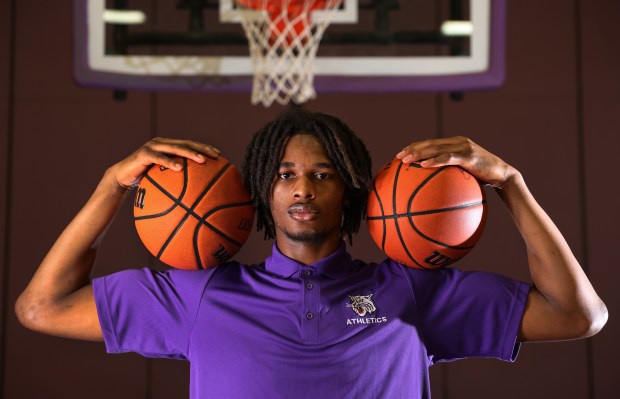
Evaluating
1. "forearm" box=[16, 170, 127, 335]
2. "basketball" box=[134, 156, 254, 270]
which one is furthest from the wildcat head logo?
"forearm" box=[16, 170, 127, 335]

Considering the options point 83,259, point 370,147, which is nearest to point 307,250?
point 83,259

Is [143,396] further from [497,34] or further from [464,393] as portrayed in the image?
[497,34]

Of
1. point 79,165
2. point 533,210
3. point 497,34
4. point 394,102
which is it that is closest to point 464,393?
point 394,102

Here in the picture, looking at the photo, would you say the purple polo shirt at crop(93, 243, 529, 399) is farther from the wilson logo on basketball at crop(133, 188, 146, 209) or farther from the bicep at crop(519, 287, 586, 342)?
the wilson logo on basketball at crop(133, 188, 146, 209)

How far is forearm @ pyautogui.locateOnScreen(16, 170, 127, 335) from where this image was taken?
168 cm

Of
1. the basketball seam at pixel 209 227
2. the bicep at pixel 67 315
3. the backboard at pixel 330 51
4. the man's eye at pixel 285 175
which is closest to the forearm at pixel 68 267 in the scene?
the bicep at pixel 67 315

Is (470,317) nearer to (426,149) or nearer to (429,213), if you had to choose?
(429,213)

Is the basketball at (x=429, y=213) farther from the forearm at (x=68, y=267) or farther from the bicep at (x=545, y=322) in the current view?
the forearm at (x=68, y=267)

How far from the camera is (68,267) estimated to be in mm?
1698

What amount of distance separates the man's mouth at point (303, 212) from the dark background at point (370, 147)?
203 cm

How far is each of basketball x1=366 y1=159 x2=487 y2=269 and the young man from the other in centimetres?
4

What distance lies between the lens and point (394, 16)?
3.32m

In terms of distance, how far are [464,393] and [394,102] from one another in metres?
1.74

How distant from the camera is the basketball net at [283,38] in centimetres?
278
